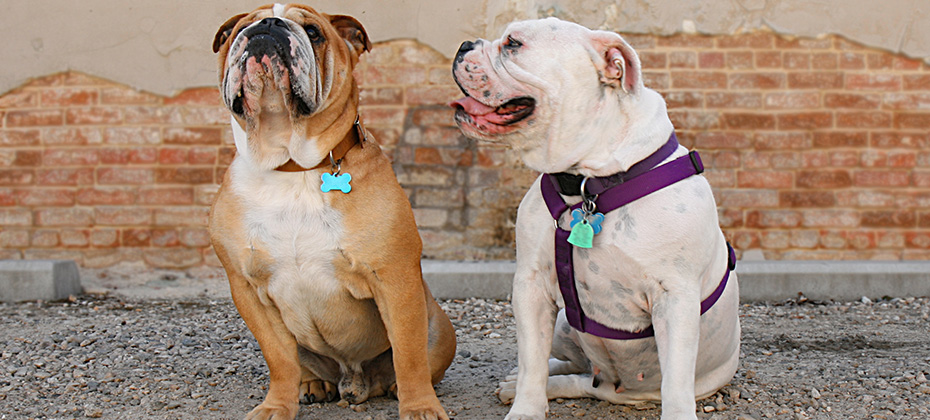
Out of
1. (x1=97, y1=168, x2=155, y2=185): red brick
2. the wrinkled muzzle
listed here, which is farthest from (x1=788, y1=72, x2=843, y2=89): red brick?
(x1=97, y1=168, x2=155, y2=185): red brick

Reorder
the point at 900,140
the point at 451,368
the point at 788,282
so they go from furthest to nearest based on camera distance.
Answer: the point at 900,140, the point at 788,282, the point at 451,368

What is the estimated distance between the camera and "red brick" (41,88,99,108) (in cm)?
580

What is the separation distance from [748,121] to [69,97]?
4826 millimetres

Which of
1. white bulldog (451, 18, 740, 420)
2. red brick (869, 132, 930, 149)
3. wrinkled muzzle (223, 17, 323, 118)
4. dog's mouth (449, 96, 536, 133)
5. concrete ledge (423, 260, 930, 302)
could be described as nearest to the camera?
white bulldog (451, 18, 740, 420)

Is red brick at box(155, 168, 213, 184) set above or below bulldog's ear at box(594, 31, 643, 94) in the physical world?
below

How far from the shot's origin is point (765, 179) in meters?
5.79

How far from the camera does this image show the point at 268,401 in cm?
291

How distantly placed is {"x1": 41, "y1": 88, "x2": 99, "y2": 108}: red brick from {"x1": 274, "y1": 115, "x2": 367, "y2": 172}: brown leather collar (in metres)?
3.62

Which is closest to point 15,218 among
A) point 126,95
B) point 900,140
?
point 126,95

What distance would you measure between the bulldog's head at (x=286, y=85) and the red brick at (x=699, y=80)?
3.33 m

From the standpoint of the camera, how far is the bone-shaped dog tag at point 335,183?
2805 mm

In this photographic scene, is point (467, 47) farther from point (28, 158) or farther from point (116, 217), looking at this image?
point (28, 158)

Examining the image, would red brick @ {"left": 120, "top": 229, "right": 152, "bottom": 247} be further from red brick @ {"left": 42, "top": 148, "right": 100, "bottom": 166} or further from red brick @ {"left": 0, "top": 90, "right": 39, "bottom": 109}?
red brick @ {"left": 0, "top": 90, "right": 39, "bottom": 109}

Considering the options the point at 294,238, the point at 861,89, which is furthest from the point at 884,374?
the point at 861,89
